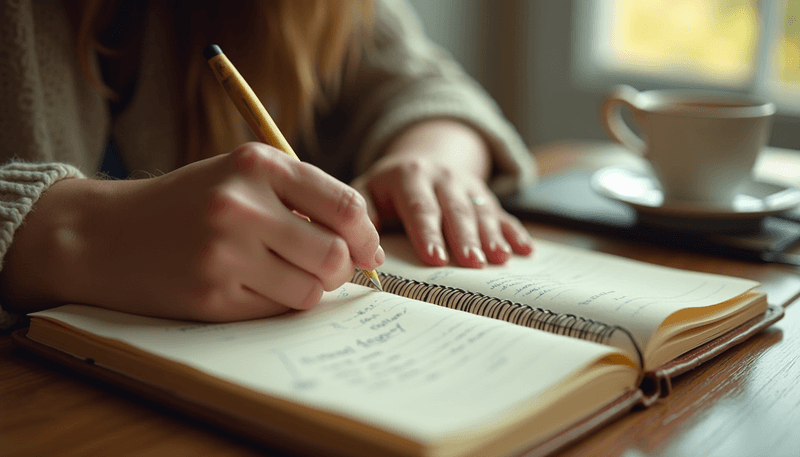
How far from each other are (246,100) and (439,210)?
0.72 ft

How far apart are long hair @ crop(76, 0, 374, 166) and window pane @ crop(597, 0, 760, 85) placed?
2.08m

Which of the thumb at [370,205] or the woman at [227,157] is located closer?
the woman at [227,157]

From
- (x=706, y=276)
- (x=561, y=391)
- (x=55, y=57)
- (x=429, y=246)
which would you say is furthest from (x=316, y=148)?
(x=561, y=391)

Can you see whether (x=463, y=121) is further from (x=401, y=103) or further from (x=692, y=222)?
(x=692, y=222)

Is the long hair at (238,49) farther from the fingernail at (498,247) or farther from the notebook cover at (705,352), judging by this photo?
the notebook cover at (705,352)

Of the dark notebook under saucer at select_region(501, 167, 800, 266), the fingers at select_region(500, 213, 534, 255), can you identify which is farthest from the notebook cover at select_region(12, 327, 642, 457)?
the dark notebook under saucer at select_region(501, 167, 800, 266)

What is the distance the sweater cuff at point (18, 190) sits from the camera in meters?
0.45

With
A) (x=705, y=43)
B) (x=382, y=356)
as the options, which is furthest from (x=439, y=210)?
(x=705, y=43)

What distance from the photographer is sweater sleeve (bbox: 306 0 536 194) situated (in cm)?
88

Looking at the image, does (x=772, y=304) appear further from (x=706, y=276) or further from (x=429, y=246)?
(x=429, y=246)

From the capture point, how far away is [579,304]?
0.43 metres

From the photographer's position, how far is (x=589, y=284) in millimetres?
483

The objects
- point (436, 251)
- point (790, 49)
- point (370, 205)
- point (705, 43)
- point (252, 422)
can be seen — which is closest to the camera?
point (252, 422)

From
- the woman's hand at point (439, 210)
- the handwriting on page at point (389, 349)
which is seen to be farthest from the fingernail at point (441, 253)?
the handwriting on page at point (389, 349)
